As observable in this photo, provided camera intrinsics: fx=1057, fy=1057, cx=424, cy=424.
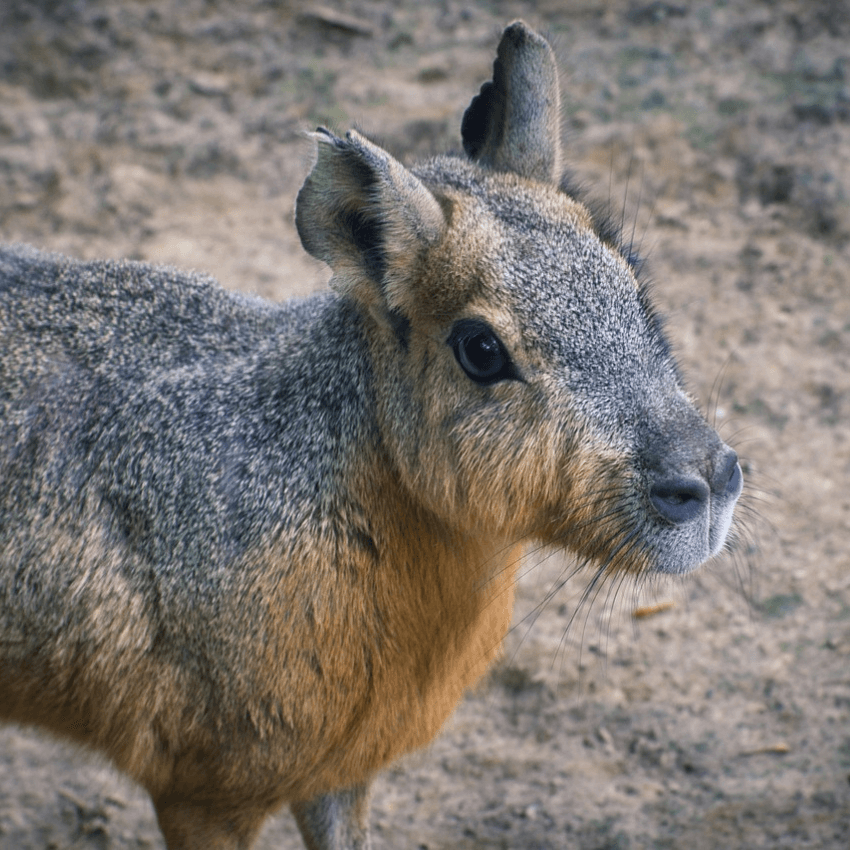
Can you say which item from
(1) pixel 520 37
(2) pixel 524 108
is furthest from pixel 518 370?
(1) pixel 520 37

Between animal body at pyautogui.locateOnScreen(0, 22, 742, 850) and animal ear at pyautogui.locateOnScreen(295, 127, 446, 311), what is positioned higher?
animal ear at pyautogui.locateOnScreen(295, 127, 446, 311)

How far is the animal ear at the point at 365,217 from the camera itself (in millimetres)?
3244

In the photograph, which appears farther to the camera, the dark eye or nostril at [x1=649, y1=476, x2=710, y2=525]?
the dark eye

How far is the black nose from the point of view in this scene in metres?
3.06

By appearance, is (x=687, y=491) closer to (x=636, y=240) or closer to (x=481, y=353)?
(x=481, y=353)

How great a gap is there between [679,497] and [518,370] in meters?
0.62

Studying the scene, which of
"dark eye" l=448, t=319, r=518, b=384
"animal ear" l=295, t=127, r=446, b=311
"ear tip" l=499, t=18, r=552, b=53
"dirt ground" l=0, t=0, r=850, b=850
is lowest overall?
"dirt ground" l=0, t=0, r=850, b=850

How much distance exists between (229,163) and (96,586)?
5.20m

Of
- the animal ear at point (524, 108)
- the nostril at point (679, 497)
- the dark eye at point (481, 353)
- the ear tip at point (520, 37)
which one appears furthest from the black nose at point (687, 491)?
the ear tip at point (520, 37)

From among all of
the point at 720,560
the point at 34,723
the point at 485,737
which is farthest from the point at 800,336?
the point at 34,723

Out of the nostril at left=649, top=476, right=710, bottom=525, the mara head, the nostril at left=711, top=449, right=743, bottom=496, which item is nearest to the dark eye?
the mara head

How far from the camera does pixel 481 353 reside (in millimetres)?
3301

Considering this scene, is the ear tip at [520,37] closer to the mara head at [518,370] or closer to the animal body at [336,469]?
the animal body at [336,469]

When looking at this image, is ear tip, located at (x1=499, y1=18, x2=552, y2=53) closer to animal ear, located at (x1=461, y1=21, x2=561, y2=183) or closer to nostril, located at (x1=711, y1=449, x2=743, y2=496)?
animal ear, located at (x1=461, y1=21, x2=561, y2=183)
